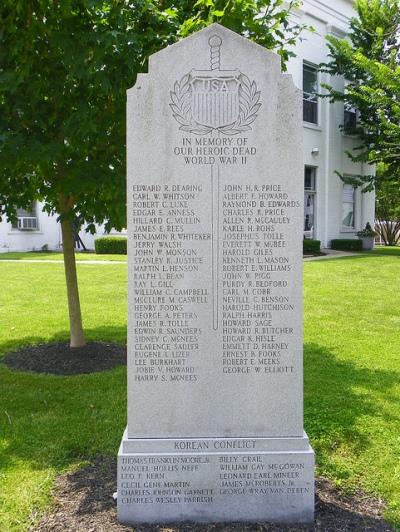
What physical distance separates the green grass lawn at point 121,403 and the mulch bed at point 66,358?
0.27 meters

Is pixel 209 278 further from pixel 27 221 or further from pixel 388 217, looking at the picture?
pixel 388 217

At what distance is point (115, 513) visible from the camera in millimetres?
3441

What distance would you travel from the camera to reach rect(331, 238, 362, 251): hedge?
74.9 ft

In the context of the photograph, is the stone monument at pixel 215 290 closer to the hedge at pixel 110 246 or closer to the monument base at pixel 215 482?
the monument base at pixel 215 482

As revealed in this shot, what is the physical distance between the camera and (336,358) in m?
6.82

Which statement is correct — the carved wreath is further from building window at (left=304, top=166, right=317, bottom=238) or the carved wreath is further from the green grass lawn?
building window at (left=304, top=166, right=317, bottom=238)

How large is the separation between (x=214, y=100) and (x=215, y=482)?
2364 mm

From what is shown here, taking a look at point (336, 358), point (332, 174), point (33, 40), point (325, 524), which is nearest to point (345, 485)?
point (325, 524)

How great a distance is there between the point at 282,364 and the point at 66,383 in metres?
3.20

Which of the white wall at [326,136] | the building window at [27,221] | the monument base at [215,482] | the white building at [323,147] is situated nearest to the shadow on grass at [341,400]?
the monument base at [215,482]

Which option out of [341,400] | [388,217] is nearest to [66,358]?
[341,400]

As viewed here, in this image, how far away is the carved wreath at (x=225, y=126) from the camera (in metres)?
3.36

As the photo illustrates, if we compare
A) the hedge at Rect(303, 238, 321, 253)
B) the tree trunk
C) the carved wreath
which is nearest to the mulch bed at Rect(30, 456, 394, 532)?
the carved wreath

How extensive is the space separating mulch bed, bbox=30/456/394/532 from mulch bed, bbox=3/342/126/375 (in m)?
2.64
